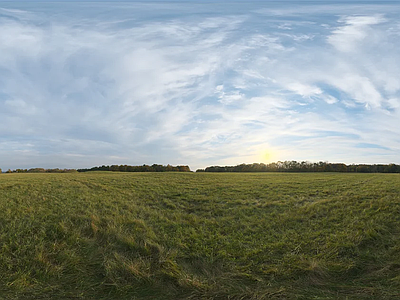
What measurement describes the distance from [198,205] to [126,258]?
6208mm

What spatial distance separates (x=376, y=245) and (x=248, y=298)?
4.79m

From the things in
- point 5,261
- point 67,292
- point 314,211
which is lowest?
point 67,292

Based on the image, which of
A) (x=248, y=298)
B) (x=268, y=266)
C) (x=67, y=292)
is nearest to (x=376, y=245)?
(x=268, y=266)

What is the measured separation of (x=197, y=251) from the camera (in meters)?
6.96

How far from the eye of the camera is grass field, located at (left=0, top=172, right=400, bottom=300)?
5391mm

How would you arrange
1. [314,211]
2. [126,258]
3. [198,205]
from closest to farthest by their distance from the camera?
1. [126,258]
2. [314,211]
3. [198,205]

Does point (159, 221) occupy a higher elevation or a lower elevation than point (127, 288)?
higher

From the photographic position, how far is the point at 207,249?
23.1ft

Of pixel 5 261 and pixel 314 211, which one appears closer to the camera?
pixel 5 261

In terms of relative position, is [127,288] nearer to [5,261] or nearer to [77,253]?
[77,253]

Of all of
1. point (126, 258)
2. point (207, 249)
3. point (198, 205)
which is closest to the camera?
point (126, 258)

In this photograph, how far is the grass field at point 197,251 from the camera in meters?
5.39

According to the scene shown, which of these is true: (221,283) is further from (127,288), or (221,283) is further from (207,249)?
(127,288)

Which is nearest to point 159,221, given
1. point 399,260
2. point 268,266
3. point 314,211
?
point 268,266
